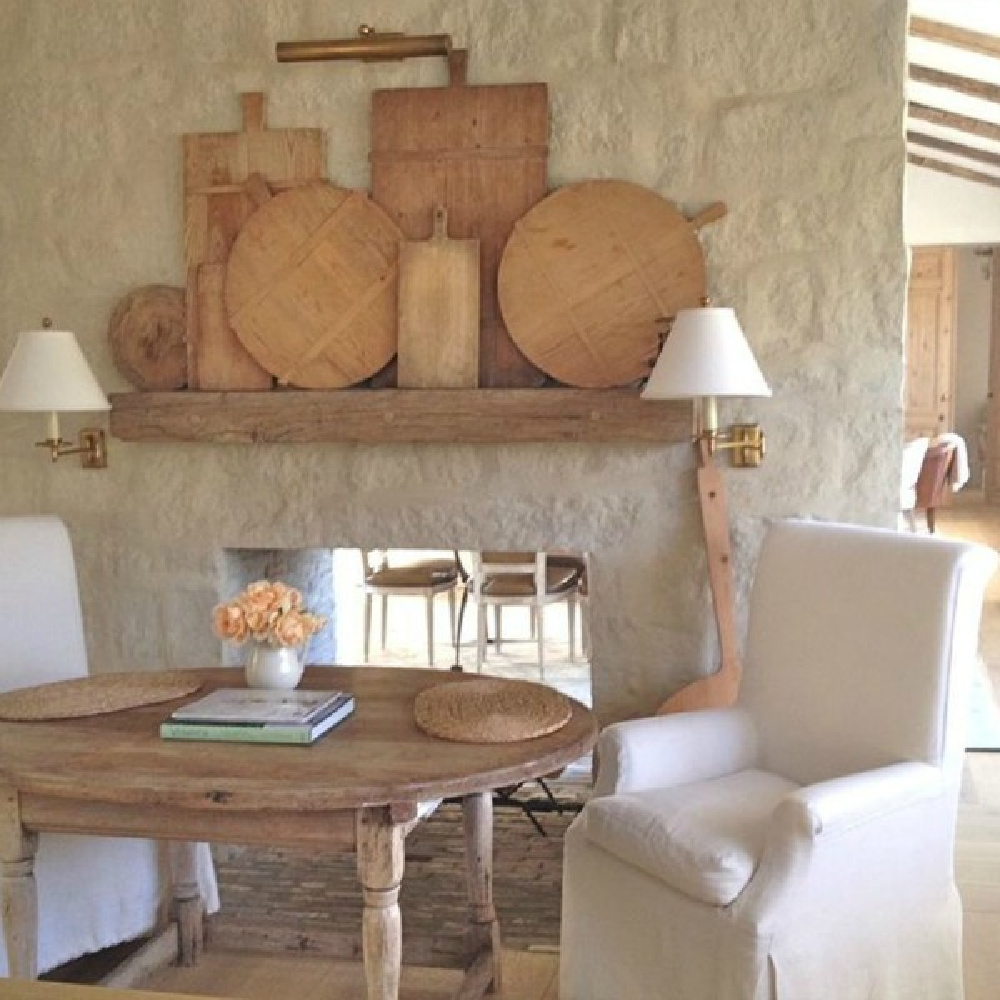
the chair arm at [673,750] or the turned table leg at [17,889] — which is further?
the chair arm at [673,750]

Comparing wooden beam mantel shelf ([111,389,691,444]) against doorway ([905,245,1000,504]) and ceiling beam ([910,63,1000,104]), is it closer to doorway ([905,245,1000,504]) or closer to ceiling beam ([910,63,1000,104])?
ceiling beam ([910,63,1000,104])

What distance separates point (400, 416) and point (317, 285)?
42 cm

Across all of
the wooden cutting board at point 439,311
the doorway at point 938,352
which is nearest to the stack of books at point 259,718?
the wooden cutting board at point 439,311

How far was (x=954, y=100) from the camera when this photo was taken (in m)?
7.06

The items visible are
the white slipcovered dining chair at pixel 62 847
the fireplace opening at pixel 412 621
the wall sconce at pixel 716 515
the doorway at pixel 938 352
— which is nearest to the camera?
the white slipcovered dining chair at pixel 62 847

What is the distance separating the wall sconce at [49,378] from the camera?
316 cm

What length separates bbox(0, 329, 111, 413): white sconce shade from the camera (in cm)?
316

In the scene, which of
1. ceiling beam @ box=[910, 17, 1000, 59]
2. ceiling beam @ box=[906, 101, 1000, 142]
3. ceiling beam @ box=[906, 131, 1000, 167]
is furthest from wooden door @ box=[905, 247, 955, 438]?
ceiling beam @ box=[910, 17, 1000, 59]

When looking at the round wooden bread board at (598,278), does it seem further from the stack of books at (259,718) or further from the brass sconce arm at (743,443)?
the stack of books at (259,718)

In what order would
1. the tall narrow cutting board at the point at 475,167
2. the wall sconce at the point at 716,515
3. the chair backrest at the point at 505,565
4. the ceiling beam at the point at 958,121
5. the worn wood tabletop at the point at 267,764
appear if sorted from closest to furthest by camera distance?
the worn wood tabletop at the point at 267,764 < the wall sconce at the point at 716,515 < the tall narrow cutting board at the point at 475,167 < the chair backrest at the point at 505,565 < the ceiling beam at the point at 958,121

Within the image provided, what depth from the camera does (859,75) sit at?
309cm

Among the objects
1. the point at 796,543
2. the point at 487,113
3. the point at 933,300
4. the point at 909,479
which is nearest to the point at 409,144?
the point at 487,113

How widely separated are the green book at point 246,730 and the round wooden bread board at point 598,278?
138 cm

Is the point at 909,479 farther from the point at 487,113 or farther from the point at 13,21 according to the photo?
the point at 13,21
